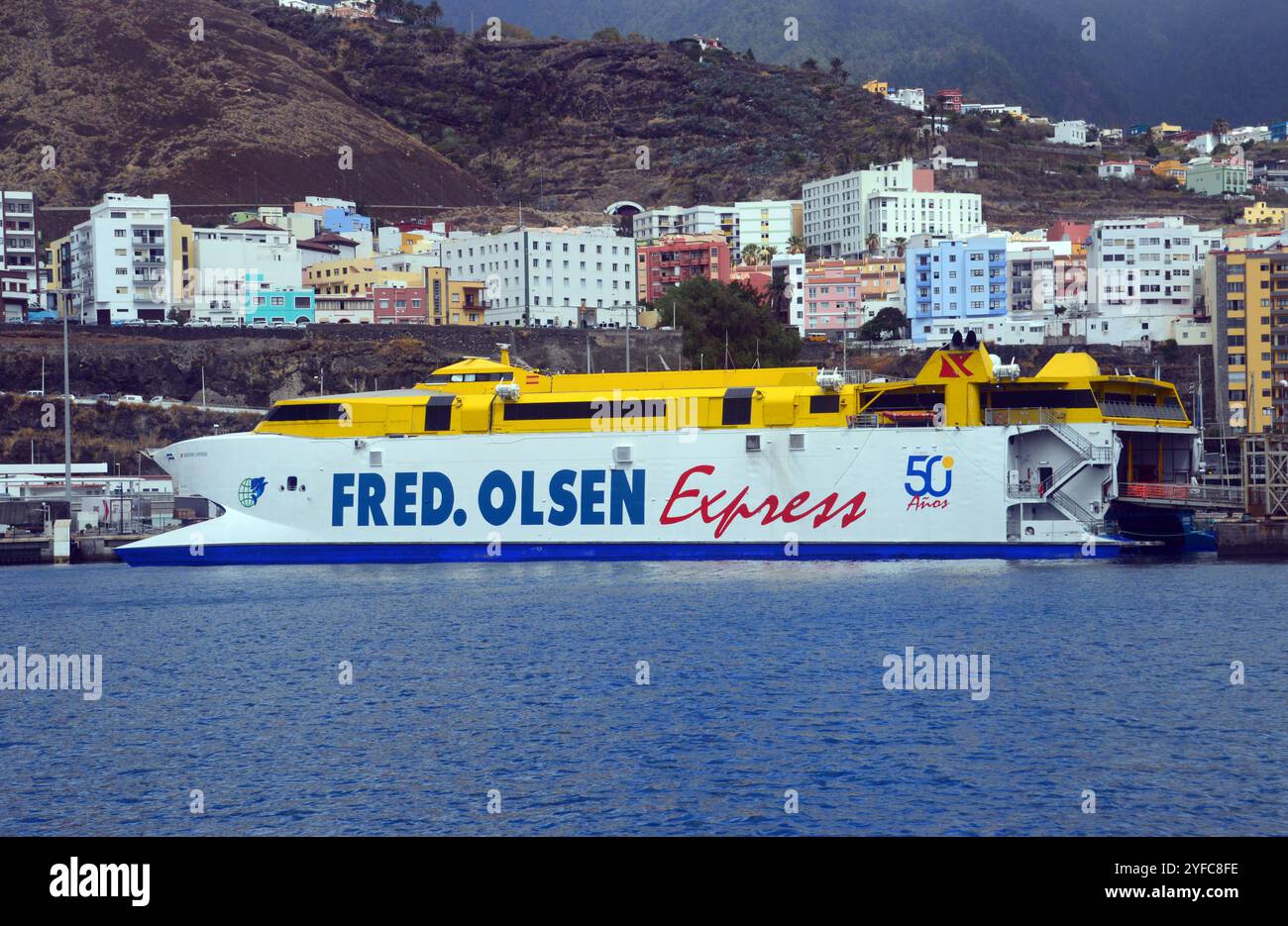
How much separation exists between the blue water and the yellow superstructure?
718cm

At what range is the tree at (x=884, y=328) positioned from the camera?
124938 millimetres

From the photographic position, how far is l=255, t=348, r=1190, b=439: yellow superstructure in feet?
156

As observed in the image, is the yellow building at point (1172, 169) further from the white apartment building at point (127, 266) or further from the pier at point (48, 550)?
the pier at point (48, 550)

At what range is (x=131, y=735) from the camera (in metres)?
24.4

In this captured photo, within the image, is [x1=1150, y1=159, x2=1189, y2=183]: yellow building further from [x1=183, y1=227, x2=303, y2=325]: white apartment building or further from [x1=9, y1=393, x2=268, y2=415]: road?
[x1=9, y1=393, x2=268, y2=415]: road

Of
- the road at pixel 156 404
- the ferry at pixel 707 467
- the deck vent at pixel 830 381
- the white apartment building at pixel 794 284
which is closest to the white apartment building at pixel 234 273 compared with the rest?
the road at pixel 156 404

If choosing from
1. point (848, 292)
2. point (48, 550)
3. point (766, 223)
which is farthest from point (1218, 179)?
point (48, 550)

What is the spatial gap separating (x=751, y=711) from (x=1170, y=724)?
5961mm

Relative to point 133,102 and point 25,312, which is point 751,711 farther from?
point 133,102

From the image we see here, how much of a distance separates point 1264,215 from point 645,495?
426 ft

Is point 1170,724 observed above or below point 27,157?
below

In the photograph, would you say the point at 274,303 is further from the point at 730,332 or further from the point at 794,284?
the point at 794,284

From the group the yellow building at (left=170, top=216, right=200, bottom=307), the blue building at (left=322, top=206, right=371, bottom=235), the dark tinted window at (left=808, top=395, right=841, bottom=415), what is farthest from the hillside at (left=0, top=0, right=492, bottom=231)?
the dark tinted window at (left=808, top=395, right=841, bottom=415)
